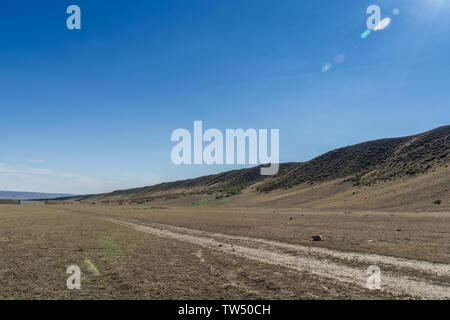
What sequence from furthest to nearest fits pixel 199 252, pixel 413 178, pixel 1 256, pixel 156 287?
pixel 413 178 → pixel 199 252 → pixel 1 256 → pixel 156 287

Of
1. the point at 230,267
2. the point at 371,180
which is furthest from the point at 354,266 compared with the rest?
the point at 371,180

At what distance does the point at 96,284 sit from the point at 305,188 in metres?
91.6

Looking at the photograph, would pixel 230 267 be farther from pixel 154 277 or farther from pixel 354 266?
pixel 354 266

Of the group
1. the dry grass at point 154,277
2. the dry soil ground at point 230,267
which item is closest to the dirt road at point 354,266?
the dry soil ground at point 230,267

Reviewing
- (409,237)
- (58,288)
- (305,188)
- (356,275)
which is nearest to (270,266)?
(356,275)

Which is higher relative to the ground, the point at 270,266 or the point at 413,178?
the point at 413,178

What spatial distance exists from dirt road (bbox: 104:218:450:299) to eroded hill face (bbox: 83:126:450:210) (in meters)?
38.1

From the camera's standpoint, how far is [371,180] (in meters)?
80.1

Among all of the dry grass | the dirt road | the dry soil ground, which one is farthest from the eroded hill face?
the dry grass

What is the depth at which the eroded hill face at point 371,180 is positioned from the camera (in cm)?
5688

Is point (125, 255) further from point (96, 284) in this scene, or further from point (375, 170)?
point (375, 170)

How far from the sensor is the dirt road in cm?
1001

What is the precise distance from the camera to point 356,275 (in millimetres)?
11648
